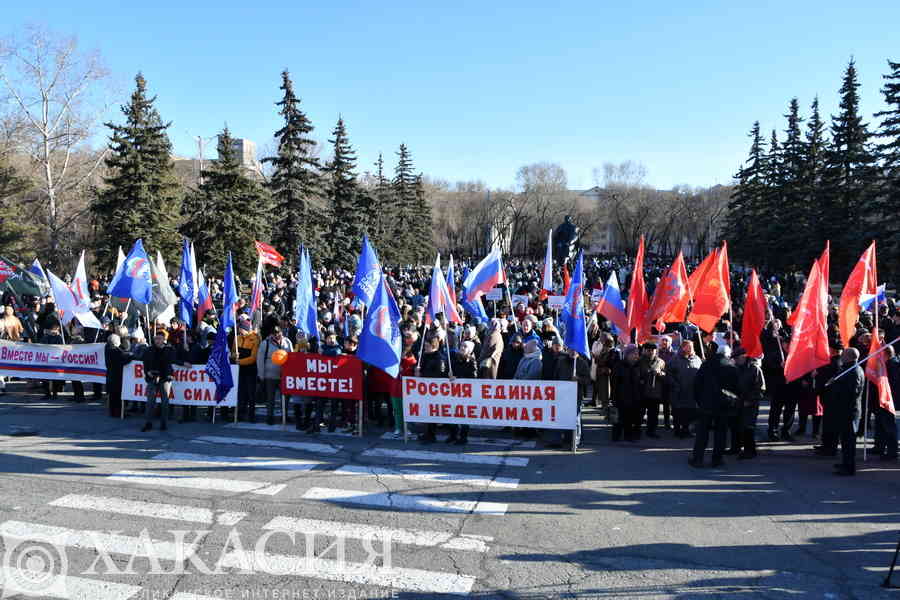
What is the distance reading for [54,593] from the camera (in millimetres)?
5355

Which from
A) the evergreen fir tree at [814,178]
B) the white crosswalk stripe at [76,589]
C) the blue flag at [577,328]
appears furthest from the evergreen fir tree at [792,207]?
the white crosswalk stripe at [76,589]

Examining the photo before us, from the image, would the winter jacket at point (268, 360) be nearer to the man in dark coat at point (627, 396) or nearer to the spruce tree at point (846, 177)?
the man in dark coat at point (627, 396)

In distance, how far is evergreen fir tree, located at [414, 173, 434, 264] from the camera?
206ft

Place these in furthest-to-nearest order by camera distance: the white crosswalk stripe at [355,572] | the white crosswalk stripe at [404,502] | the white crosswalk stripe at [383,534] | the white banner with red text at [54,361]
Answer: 1. the white banner with red text at [54,361]
2. the white crosswalk stripe at [404,502]
3. the white crosswalk stripe at [383,534]
4. the white crosswalk stripe at [355,572]

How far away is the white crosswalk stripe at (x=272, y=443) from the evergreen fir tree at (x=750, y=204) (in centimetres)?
4188

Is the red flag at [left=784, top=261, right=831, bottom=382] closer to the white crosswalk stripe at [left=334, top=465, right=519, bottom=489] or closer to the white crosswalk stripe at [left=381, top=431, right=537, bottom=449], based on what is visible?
the white crosswalk stripe at [left=381, top=431, right=537, bottom=449]

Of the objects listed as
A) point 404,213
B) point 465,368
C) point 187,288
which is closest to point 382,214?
point 404,213

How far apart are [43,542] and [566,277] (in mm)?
21758

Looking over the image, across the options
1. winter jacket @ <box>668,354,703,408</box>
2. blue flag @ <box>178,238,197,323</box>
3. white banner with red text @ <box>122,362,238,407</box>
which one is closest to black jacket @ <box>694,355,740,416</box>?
winter jacket @ <box>668,354,703,408</box>

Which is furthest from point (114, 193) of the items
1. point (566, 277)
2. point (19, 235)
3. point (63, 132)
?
point (566, 277)

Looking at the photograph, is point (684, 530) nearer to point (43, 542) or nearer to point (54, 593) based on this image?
point (54, 593)

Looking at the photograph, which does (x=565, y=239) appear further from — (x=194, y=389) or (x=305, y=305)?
(x=194, y=389)

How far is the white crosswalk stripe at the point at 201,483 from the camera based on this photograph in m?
7.90

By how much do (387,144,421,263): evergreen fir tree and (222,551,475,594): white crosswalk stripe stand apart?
168 ft
